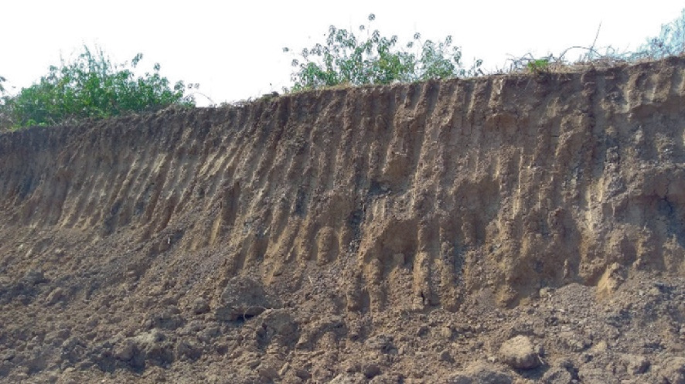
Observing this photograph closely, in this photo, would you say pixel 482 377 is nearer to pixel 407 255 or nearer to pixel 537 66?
pixel 407 255

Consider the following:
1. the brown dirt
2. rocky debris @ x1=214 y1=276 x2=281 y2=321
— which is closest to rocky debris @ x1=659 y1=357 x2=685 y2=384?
the brown dirt

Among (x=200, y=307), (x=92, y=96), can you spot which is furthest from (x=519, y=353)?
(x=92, y=96)

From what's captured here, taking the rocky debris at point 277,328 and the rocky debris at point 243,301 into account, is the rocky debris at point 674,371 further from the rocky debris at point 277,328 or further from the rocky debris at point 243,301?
the rocky debris at point 243,301

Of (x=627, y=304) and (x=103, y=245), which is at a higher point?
(x=103, y=245)

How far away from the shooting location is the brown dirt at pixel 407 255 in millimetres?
7023

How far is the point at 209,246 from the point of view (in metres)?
9.85

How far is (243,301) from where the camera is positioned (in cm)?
827

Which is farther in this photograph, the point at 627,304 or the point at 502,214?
the point at 502,214

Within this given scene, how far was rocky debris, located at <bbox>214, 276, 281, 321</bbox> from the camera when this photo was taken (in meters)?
8.23

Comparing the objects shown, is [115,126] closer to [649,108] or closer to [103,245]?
[103,245]

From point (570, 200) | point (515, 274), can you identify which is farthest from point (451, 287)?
point (570, 200)

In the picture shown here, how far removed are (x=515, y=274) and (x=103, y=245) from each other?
20.7ft

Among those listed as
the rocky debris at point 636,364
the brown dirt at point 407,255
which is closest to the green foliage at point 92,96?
the brown dirt at point 407,255

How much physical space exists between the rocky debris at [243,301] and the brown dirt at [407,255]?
3cm
